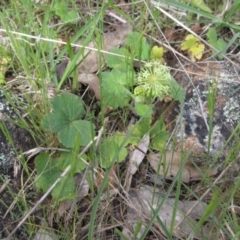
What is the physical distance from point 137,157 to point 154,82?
285 mm

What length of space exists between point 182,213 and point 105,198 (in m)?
0.28

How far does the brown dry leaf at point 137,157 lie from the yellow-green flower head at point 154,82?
0.52ft

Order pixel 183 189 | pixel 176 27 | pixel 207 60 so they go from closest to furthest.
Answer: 1. pixel 183 189
2. pixel 207 60
3. pixel 176 27

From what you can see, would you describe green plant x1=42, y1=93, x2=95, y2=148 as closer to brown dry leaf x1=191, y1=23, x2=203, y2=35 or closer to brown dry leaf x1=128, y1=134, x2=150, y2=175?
brown dry leaf x1=128, y1=134, x2=150, y2=175

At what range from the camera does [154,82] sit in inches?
61.3

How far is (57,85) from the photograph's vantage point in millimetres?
1685

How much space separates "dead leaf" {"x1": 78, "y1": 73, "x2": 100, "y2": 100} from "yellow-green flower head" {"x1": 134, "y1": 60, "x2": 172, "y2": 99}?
7.1 inches

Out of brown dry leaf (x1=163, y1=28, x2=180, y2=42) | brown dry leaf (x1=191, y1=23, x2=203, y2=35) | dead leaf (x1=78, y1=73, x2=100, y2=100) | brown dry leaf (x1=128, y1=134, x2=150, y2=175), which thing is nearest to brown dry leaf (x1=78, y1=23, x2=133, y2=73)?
dead leaf (x1=78, y1=73, x2=100, y2=100)

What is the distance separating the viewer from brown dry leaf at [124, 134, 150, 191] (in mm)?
1553

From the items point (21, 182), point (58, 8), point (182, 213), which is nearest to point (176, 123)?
point (182, 213)

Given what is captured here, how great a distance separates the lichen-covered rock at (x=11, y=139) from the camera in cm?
149

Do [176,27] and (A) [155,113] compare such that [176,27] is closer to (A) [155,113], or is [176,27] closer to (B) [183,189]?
(A) [155,113]

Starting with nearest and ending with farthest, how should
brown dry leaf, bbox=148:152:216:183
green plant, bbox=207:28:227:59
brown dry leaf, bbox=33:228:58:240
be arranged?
brown dry leaf, bbox=33:228:58:240
brown dry leaf, bbox=148:152:216:183
green plant, bbox=207:28:227:59

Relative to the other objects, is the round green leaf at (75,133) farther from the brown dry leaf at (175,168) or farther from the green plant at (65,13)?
the green plant at (65,13)
